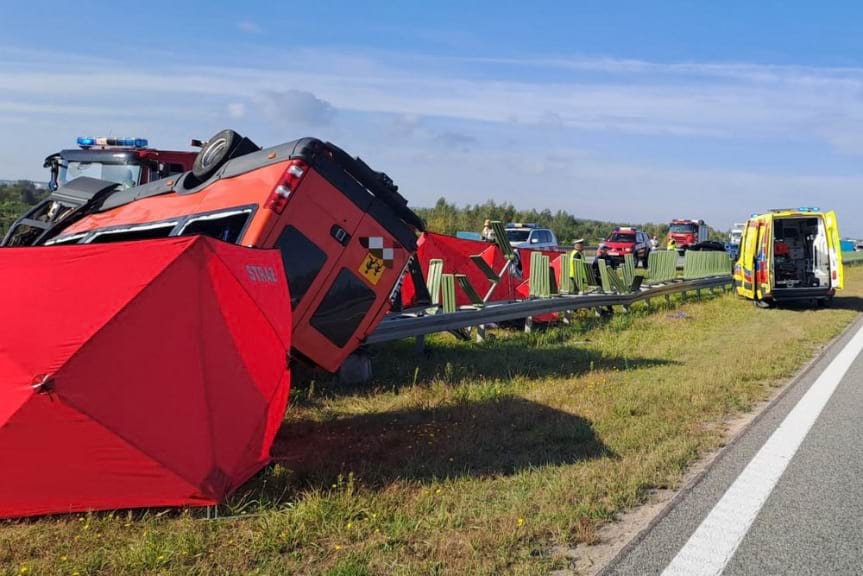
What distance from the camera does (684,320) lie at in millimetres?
15320

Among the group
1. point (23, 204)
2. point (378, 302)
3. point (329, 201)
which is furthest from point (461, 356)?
point (23, 204)

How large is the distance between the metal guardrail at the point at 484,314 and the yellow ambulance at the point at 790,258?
3.15 m

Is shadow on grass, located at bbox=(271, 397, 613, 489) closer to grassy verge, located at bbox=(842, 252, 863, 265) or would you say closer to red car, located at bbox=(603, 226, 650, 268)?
red car, located at bbox=(603, 226, 650, 268)

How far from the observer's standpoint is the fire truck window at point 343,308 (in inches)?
292

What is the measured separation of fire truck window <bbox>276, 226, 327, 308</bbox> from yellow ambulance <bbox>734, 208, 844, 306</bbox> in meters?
13.8

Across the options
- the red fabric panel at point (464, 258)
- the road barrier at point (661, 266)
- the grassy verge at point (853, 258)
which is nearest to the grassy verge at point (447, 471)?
the red fabric panel at point (464, 258)

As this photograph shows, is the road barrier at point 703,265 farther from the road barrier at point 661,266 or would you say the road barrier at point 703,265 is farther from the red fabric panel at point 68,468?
the red fabric panel at point 68,468

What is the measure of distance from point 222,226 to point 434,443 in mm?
3200

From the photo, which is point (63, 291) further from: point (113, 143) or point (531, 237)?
point (531, 237)

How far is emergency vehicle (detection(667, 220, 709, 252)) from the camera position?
41.5 m

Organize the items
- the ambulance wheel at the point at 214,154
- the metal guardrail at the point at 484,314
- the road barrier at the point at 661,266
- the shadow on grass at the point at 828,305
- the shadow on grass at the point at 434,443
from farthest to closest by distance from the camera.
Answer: the road barrier at the point at 661,266
the shadow on grass at the point at 828,305
the metal guardrail at the point at 484,314
the ambulance wheel at the point at 214,154
the shadow on grass at the point at 434,443

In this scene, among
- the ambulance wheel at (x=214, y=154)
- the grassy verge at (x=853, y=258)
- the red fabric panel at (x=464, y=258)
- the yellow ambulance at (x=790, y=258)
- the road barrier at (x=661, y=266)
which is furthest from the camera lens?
the grassy verge at (x=853, y=258)

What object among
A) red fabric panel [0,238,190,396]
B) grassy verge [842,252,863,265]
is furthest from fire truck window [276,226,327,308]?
grassy verge [842,252,863,265]

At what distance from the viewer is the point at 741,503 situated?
4656 millimetres
